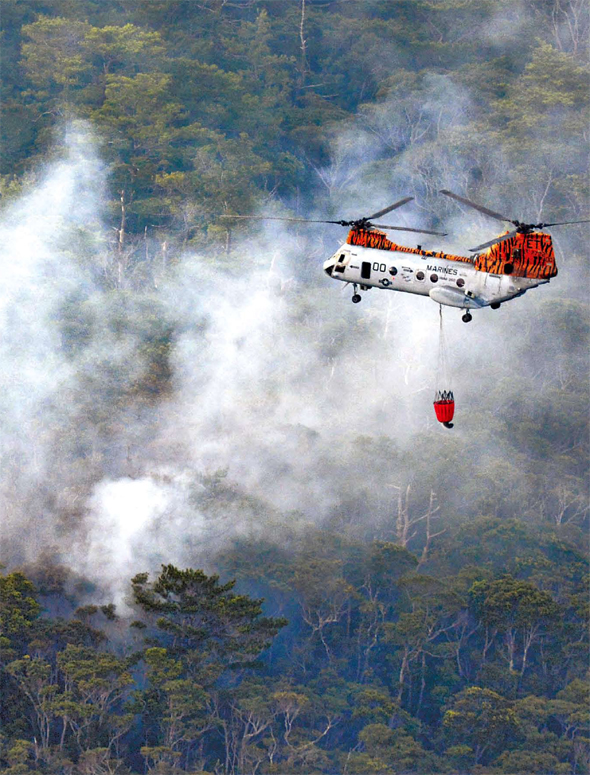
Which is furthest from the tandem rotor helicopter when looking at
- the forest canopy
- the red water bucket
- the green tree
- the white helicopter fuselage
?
the green tree

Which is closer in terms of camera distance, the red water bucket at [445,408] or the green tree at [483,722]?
the red water bucket at [445,408]

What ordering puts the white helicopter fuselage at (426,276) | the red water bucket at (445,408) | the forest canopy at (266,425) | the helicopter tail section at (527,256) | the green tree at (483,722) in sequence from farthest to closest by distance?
the green tree at (483,722) → the forest canopy at (266,425) → the red water bucket at (445,408) → the white helicopter fuselage at (426,276) → the helicopter tail section at (527,256)

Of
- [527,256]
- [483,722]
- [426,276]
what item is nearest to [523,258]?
[527,256]

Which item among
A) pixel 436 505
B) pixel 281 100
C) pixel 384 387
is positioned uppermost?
pixel 281 100

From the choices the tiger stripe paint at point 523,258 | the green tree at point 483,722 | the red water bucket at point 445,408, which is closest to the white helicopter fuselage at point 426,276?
the tiger stripe paint at point 523,258

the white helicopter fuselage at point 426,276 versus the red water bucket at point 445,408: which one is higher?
the white helicopter fuselage at point 426,276

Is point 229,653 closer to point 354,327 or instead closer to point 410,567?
point 410,567

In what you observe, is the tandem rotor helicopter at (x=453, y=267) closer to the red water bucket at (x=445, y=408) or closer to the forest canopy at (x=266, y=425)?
the red water bucket at (x=445, y=408)

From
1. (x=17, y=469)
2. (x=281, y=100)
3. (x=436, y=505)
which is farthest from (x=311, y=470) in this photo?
(x=281, y=100)
